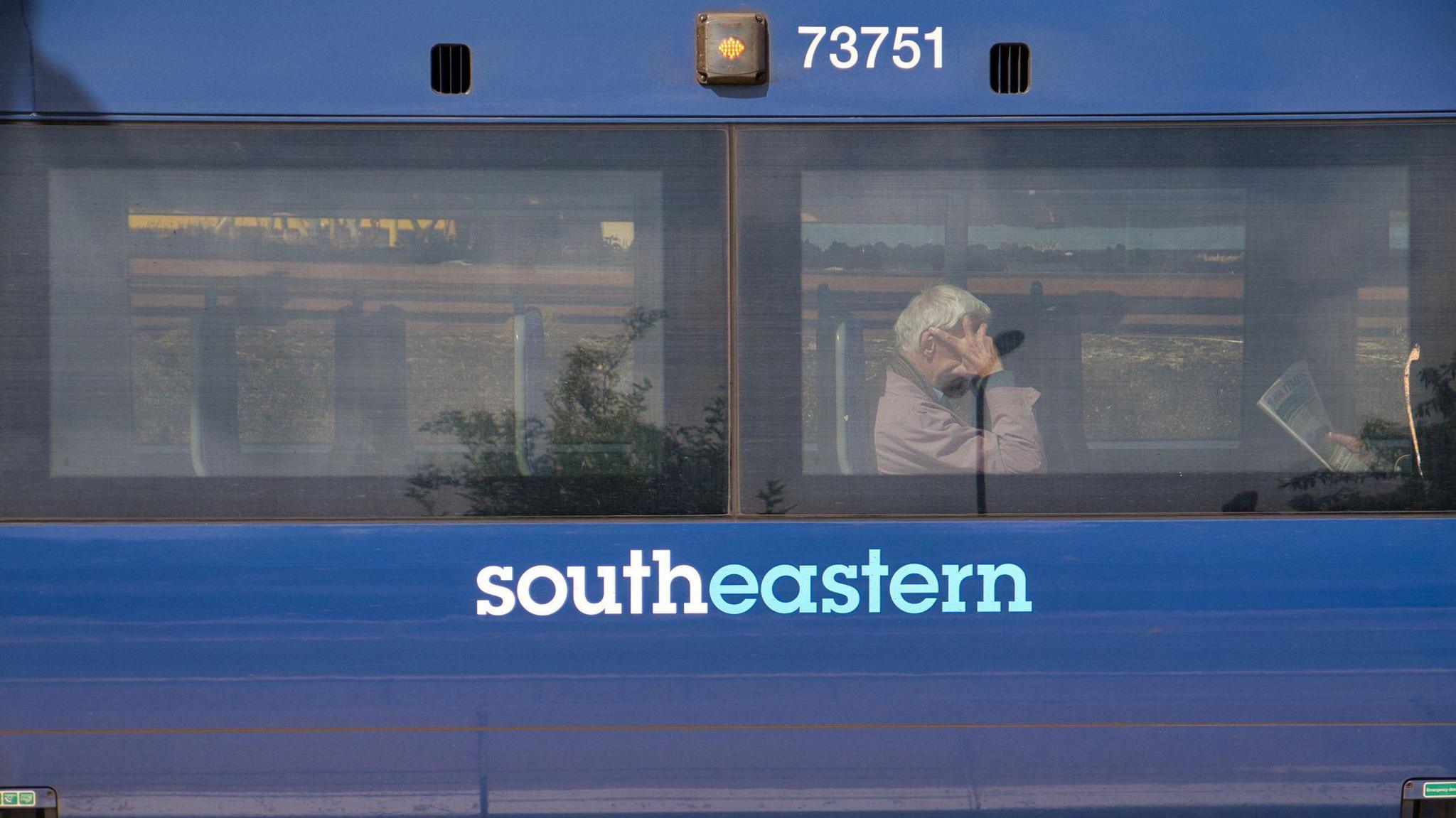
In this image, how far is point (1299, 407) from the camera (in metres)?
3.35

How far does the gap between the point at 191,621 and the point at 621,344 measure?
1405 millimetres

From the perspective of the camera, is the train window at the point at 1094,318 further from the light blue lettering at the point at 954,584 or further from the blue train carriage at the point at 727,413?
the light blue lettering at the point at 954,584

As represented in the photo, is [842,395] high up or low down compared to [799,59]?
down

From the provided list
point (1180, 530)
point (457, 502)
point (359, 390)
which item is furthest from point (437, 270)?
point (1180, 530)

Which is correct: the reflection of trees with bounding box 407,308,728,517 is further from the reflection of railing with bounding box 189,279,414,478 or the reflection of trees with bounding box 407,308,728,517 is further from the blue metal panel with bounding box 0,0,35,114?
the blue metal panel with bounding box 0,0,35,114

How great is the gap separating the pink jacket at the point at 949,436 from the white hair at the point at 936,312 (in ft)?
0.37

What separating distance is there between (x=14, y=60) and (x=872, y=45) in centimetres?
233

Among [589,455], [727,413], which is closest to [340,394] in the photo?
[589,455]

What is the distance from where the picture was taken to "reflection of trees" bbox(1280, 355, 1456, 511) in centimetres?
335

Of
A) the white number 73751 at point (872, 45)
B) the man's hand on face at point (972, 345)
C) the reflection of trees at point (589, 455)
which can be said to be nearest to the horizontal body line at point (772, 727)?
A: the reflection of trees at point (589, 455)

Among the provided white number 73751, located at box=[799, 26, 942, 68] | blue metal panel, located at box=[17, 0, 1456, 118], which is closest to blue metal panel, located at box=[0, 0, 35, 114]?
blue metal panel, located at box=[17, 0, 1456, 118]

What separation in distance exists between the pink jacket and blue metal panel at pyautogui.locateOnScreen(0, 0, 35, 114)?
2.47 meters

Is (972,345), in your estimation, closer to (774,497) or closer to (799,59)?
(774,497)

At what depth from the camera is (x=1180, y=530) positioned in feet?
10.9
